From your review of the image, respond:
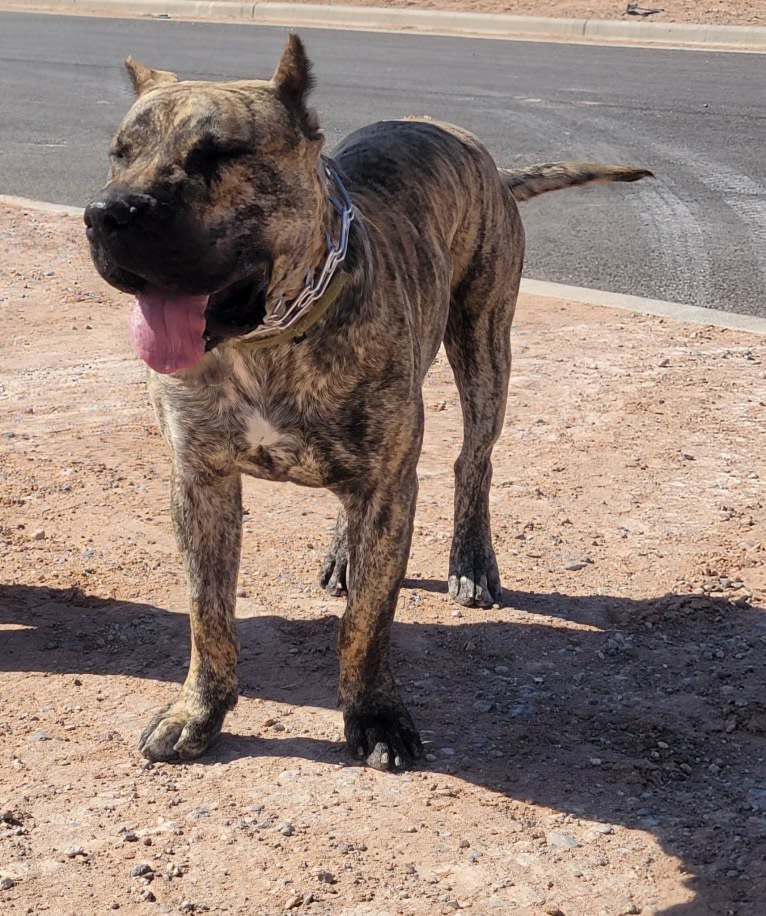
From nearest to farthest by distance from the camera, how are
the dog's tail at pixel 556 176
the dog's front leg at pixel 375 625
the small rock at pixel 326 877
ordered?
the small rock at pixel 326 877, the dog's front leg at pixel 375 625, the dog's tail at pixel 556 176

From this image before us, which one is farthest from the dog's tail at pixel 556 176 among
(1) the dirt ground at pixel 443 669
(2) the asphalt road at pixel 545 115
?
(2) the asphalt road at pixel 545 115

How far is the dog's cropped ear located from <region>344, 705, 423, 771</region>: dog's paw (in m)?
1.74

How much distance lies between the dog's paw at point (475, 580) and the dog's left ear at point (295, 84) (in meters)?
1.93

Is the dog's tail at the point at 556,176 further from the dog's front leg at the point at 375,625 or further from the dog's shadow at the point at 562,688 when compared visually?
the dog's front leg at the point at 375,625

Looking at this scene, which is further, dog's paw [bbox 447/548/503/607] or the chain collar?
dog's paw [bbox 447/548/503/607]

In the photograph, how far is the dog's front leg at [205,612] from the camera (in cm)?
417

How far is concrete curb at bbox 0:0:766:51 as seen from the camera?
17.7m

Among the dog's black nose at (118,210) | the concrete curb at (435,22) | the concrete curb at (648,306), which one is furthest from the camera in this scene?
the concrete curb at (435,22)

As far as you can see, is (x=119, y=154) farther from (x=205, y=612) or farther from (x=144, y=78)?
(x=205, y=612)

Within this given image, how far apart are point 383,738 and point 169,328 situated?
133 centimetres

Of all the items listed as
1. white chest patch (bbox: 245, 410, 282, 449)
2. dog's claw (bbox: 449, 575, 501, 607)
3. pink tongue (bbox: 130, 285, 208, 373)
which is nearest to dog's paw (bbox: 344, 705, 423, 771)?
white chest patch (bbox: 245, 410, 282, 449)

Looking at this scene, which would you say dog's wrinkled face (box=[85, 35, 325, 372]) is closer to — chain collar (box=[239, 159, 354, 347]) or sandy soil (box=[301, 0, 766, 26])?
chain collar (box=[239, 159, 354, 347])

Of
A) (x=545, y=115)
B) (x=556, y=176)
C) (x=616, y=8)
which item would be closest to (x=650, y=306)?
(x=556, y=176)

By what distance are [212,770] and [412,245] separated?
1.58 meters
